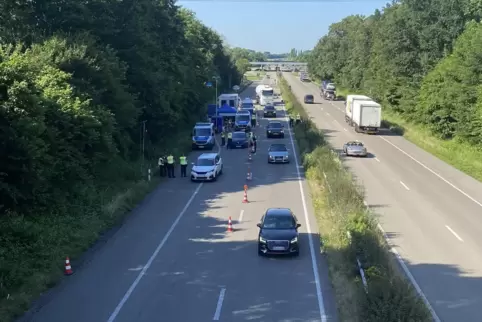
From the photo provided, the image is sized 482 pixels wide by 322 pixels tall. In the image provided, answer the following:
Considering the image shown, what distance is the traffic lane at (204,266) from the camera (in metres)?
15.2

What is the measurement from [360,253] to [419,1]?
49682 mm

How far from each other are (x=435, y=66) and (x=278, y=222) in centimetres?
4093

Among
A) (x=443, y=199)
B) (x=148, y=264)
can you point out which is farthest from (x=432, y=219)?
(x=148, y=264)

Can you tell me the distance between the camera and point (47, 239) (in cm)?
1897

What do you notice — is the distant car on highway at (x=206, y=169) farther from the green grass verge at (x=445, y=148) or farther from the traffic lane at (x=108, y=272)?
the green grass verge at (x=445, y=148)

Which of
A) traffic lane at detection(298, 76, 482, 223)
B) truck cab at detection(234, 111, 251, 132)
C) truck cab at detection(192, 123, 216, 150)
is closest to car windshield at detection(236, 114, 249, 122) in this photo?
truck cab at detection(234, 111, 251, 132)

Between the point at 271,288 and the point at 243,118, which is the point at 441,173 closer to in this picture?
the point at 271,288

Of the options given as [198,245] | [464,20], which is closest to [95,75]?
[198,245]

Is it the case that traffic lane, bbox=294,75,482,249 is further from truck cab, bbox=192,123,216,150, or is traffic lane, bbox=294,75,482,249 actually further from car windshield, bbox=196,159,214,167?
truck cab, bbox=192,123,216,150

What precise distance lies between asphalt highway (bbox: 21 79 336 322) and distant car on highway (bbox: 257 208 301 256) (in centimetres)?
34

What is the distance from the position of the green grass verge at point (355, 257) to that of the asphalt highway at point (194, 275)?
49cm

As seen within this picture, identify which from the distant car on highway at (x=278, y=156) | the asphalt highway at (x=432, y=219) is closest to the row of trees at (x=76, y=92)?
the distant car on highway at (x=278, y=156)

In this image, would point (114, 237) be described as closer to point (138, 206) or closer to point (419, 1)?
point (138, 206)

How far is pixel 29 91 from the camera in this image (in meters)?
19.4
